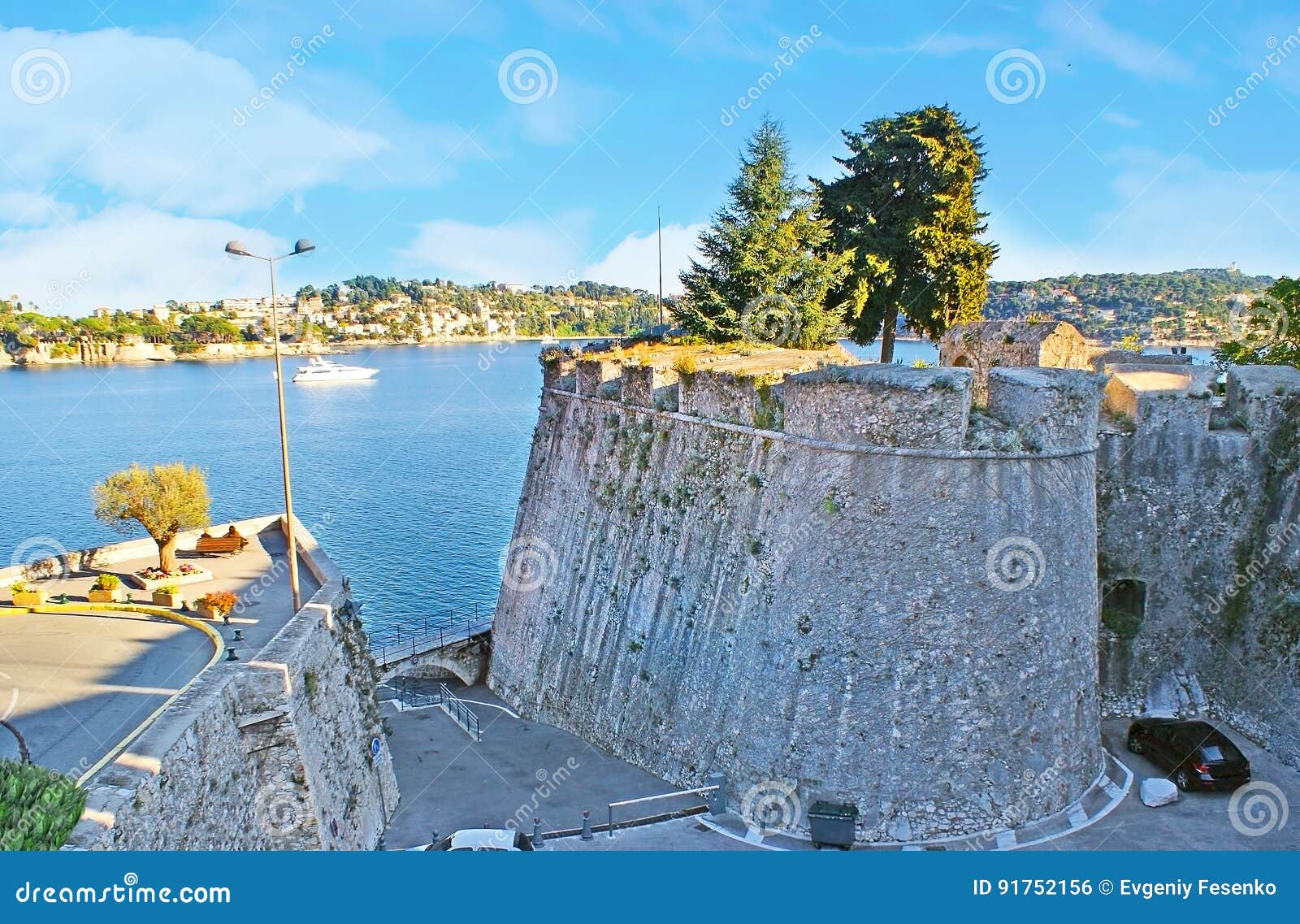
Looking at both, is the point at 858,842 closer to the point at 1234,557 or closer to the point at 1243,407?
the point at 1234,557

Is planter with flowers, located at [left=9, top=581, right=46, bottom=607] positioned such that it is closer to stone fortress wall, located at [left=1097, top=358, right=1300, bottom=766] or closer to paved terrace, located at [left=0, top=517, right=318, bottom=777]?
paved terrace, located at [left=0, top=517, right=318, bottom=777]

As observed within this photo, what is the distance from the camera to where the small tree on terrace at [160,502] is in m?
20.6

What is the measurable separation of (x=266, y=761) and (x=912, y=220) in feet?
81.9

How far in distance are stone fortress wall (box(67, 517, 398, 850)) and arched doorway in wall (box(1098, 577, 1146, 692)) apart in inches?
588

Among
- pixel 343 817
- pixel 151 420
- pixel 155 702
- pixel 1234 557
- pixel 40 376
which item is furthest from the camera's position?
pixel 40 376

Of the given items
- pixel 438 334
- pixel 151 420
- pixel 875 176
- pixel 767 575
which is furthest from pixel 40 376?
pixel 767 575

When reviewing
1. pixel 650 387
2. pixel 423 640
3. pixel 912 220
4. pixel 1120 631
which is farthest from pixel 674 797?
pixel 912 220

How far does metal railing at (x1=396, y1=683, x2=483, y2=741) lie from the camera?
2256 cm

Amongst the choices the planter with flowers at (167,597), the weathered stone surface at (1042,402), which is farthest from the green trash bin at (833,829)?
the planter with flowers at (167,597)

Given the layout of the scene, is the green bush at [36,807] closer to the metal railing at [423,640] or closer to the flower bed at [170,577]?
the flower bed at [170,577]

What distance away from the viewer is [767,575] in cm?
1758

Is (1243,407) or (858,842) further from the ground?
(1243,407)

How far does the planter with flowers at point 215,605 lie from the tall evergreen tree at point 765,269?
1683 cm

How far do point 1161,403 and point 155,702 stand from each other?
64.5ft
